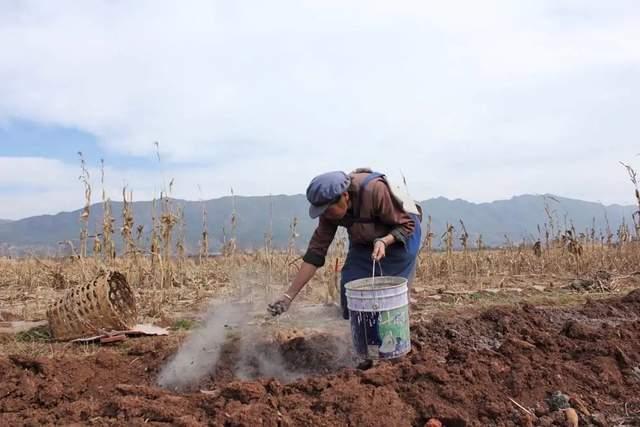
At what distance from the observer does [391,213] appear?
3.95 meters

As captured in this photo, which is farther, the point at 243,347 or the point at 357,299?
the point at 243,347

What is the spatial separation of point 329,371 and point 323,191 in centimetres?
131

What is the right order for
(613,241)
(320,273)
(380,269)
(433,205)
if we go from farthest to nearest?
(433,205) < (613,241) < (320,273) < (380,269)

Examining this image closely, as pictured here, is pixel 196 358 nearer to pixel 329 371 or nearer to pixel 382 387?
pixel 329 371

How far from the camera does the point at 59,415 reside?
3092 millimetres

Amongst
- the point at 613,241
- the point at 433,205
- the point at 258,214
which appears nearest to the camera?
the point at 613,241

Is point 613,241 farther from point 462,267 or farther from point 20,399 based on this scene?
point 20,399

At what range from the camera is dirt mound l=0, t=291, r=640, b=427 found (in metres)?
3.00

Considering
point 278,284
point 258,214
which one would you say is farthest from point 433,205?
point 278,284

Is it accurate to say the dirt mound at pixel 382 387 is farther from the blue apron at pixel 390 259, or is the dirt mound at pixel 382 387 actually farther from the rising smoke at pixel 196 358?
the blue apron at pixel 390 259

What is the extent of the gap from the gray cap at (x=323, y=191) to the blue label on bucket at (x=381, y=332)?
0.67 m

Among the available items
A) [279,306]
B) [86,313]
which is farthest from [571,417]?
[86,313]

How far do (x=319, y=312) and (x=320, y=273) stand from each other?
298 centimetres

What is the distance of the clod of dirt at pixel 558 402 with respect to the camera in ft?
10.7
